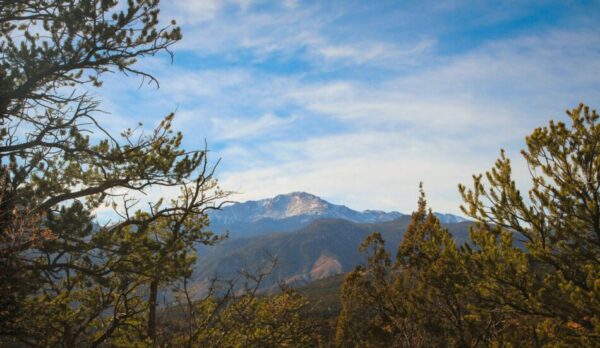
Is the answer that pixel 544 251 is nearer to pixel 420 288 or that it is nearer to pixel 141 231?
pixel 420 288

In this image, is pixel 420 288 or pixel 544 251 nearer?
pixel 544 251

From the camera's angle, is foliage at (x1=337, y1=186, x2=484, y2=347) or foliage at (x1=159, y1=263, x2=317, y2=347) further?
foliage at (x1=337, y1=186, x2=484, y2=347)

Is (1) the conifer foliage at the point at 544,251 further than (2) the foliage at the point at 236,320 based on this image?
Yes

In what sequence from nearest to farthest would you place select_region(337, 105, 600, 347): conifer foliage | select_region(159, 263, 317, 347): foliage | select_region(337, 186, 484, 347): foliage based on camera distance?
select_region(159, 263, 317, 347): foliage
select_region(337, 105, 600, 347): conifer foliage
select_region(337, 186, 484, 347): foliage

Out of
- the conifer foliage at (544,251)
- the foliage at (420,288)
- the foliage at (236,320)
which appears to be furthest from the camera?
the foliage at (420,288)

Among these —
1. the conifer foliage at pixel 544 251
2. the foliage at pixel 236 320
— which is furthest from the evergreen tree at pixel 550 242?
the foliage at pixel 236 320

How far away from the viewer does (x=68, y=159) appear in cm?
917

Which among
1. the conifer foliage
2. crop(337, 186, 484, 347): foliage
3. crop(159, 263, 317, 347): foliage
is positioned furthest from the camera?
crop(337, 186, 484, 347): foliage

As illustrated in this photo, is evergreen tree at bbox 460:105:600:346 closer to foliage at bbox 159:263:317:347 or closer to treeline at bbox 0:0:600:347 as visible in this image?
treeline at bbox 0:0:600:347

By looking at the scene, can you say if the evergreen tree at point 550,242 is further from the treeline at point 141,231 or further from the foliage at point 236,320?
the foliage at point 236,320

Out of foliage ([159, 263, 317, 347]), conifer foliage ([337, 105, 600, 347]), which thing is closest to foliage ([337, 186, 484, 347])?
conifer foliage ([337, 105, 600, 347])

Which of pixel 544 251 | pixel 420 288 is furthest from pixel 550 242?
pixel 420 288

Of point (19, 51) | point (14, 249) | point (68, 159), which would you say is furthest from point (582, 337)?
point (19, 51)

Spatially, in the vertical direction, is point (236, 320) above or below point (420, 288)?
above
